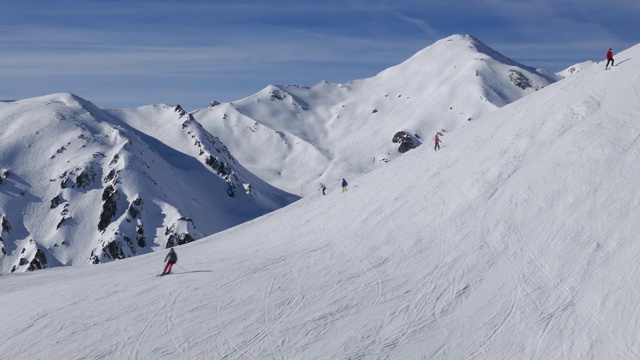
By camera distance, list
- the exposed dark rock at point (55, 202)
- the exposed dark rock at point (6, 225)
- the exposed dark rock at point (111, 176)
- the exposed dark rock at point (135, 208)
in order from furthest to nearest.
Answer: the exposed dark rock at point (111, 176) → the exposed dark rock at point (55, 202) → the exposed dark rock at point (135, 208) → the exposed dark rock at point (6, 225)

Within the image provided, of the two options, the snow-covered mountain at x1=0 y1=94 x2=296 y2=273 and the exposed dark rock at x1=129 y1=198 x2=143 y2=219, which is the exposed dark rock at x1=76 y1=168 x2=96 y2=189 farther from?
the exposed dark rock at x1=129 y1=198 x2=143 y2=219

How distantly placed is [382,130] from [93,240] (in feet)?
329

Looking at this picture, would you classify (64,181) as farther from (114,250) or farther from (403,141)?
(403,141)

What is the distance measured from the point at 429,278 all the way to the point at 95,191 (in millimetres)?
113790

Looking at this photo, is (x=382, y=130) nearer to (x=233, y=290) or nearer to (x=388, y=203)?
(x=388, y=203)

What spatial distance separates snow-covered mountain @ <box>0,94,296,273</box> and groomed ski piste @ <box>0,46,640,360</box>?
79.6 meters

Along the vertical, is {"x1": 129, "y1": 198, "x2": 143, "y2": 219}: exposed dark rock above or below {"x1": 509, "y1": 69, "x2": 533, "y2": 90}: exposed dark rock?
below

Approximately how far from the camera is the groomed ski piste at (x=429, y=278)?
22438 mm

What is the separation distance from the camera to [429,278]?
26.7m

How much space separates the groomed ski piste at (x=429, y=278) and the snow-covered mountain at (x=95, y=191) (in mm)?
79603

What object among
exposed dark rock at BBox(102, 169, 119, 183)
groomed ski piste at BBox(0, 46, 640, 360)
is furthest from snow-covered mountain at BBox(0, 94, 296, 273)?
groomed ski piste at BBox(0, 46, 640, 360)

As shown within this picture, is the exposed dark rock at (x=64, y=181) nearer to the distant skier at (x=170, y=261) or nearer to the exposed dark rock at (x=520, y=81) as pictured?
the distant skier at (x=170, y=261)

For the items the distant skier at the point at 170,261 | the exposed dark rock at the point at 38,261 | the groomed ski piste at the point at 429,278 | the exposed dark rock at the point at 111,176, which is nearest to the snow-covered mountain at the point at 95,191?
the exposed dark rock at the point at 38,261

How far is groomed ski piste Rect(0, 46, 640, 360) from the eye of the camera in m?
22.4
